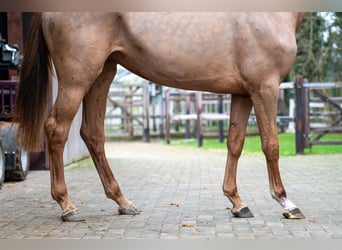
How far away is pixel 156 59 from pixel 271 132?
1.23m

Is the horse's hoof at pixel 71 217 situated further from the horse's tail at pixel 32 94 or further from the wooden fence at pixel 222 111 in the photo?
the wooden fence at pixel 222 111

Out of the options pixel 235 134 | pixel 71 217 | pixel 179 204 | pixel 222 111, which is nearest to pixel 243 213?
pixel 235 134

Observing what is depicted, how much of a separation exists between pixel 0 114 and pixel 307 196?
16.7 feet

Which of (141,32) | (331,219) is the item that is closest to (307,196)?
(331,219)

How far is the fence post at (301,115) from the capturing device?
13.9 meters

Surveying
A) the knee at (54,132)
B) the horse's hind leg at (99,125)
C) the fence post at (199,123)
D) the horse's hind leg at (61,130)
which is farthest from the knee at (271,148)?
the fence post at (199,123)

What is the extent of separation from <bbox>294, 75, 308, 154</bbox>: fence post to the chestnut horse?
27.2 feet

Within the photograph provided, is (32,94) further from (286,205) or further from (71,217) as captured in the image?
(286,205)

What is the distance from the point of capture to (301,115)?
14000mm

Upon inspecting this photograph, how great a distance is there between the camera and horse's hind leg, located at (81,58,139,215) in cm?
609

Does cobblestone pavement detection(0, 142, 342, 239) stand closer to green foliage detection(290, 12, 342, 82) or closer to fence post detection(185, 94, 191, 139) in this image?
green foliage detection(290, 12, 342, 82)

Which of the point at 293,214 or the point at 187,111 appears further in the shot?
the point at 187,111

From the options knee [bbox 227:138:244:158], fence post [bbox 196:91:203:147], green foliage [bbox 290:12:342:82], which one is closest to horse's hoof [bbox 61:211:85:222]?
knee [bbox 227:138:244:158]

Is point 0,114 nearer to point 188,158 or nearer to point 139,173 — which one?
point 139,173
